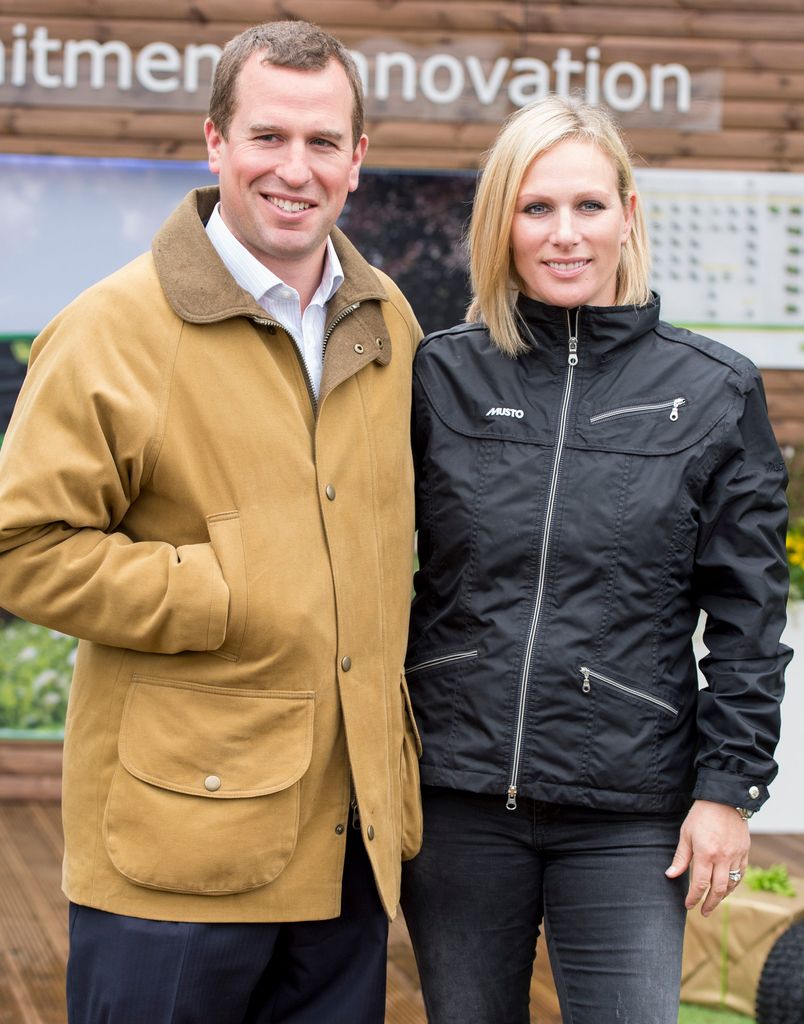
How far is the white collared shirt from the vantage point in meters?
2.16

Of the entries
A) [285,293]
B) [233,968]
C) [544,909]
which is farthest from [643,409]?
[233,968]

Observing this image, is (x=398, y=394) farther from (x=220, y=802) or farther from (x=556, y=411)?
(x=220, y=802)

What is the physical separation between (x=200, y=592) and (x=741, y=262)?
4.31m

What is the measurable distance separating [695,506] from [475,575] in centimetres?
38

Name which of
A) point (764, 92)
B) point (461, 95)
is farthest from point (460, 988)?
point (764, 92)

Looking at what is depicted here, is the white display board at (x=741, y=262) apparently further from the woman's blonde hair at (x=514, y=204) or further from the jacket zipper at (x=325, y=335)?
the jacket zipper at (x=325, y=335)

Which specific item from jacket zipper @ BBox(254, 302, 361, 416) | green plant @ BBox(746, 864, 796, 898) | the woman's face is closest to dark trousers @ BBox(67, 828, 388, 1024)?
jacket zipper @ BBox(254, 302, 361, 416)

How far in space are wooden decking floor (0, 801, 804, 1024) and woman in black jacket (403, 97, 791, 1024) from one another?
172 centimetres

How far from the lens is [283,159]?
7.02 feet

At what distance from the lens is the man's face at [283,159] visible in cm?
214

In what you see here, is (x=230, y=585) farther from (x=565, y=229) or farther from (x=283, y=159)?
(x=565, y=229)

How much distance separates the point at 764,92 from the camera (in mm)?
5684

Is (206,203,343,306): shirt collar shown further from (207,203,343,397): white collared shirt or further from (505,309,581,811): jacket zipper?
(505,309,581,811): jacket zipper

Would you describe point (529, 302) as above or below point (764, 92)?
below
